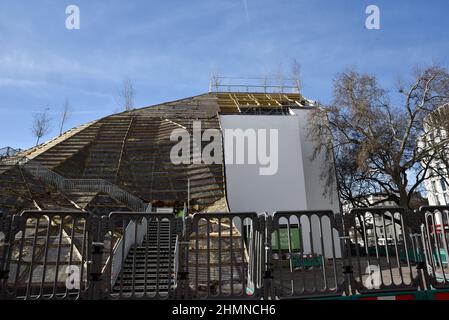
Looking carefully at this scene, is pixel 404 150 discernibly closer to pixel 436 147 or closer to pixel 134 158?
pixel 436 147

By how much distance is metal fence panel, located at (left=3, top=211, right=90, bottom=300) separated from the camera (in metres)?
4.34

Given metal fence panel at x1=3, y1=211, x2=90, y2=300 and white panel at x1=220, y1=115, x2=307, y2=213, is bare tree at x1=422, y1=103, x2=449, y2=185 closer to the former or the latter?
white panel at x1=220, y1=115, x2=307, y2=213

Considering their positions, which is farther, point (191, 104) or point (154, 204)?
point (191, 104)

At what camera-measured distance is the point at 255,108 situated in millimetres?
29391

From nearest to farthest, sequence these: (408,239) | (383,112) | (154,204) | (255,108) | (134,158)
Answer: (408,239) → (383,112) → (154,204) → (134,158) → (255,108)

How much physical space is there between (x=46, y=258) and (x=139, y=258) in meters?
7.76

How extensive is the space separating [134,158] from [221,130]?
7042 millimetres

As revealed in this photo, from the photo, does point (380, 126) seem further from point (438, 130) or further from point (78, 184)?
point (78, 184)
